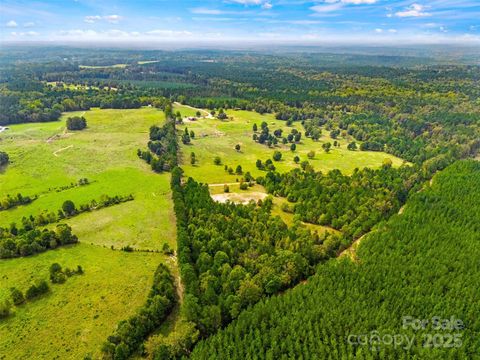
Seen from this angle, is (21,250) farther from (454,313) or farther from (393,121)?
(393,121)

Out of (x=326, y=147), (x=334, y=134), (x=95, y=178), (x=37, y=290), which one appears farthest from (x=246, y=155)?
(x=37, y=290)

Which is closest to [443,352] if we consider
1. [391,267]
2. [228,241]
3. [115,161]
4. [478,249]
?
[391,267]

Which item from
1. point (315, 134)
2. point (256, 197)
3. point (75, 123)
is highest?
point (75, 123)

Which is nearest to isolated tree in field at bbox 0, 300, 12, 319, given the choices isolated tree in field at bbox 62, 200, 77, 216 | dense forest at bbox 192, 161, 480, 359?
isolated tree in field at bbox 62, 200, 77, 216

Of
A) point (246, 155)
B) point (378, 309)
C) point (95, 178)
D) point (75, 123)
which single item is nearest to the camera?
point (378, 309)

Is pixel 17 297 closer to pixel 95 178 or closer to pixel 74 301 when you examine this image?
pixel 74 301

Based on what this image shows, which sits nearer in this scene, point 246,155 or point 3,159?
point 3,159
